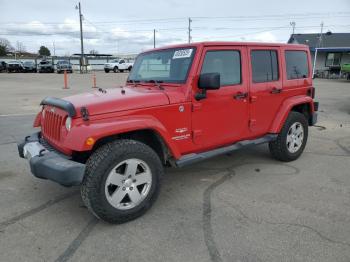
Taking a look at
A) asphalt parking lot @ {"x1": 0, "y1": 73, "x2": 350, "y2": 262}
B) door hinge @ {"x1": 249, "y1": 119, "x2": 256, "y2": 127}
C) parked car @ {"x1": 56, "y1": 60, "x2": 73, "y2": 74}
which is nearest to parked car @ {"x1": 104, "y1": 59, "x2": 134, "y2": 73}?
parked car @ {"x1": 56, "y1": 60, "x2": 73, "y2": 74}

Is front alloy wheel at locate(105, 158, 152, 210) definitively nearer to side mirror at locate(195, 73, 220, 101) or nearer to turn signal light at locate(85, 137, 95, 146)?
turn signal light at locate(85, 137, 95, 146)

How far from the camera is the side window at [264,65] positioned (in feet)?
15.5

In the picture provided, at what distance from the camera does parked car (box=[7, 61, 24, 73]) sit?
1497 inches

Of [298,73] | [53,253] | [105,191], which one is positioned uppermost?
[298,73]

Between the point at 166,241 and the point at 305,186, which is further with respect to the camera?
the point at 305,186

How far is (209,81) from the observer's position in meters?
3.78

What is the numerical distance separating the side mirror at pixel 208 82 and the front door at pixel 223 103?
A: 0.07 meters

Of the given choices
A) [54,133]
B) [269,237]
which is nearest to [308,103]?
[269,237]

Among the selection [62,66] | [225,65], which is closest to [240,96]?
[225,65]

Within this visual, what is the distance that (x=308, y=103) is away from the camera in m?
5.75

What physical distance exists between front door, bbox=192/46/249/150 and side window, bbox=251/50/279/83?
0.76 ft

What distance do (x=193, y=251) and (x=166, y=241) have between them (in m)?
0.30

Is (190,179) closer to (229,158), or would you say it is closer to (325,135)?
(229,158)

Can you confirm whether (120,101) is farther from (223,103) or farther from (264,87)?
(264,87)
